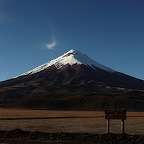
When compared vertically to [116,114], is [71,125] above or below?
below

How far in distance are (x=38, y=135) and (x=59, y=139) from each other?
7.48 feet

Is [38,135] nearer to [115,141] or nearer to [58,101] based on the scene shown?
[115,141]

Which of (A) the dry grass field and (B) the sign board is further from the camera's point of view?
(A) the dry grass field

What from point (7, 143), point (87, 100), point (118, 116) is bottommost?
point (7, 143)

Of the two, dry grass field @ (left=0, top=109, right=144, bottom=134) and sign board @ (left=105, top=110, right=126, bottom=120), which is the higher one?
sign board @ (left=105, top=110, right=126, bottom=120)

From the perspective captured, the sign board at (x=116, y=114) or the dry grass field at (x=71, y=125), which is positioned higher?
the sign board at (x=116, y=114)

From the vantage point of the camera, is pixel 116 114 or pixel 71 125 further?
pixel 71 125

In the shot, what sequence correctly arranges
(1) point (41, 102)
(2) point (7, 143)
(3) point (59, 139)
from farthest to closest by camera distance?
(1) point (41, 102)
(3) point (59, 139)
(2) point (7, 143)

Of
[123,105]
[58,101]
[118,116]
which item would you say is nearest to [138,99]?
[123,105]

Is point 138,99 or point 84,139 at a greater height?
point 138,99

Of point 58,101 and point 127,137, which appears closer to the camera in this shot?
point 127,137

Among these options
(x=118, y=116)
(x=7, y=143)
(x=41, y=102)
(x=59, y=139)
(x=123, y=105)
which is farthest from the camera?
(x=41, y=102)

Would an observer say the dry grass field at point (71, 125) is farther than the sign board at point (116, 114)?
Yes

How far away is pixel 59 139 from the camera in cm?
2778
